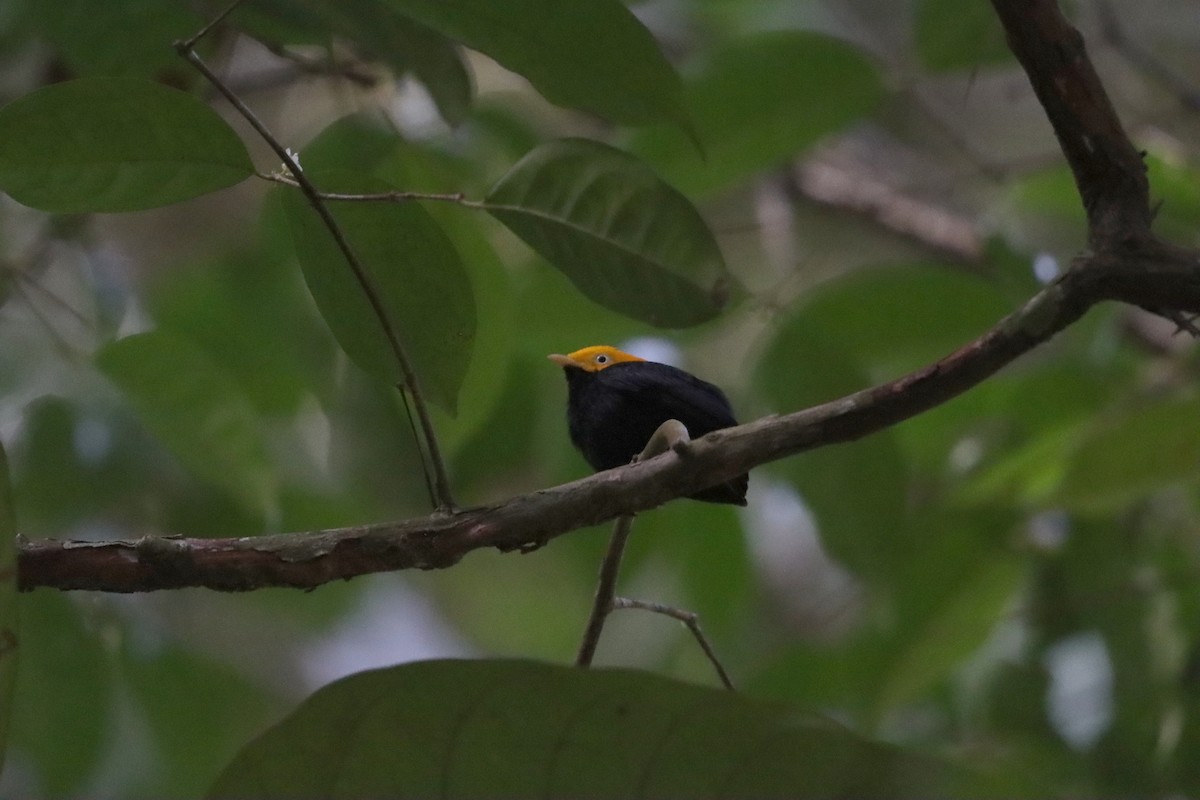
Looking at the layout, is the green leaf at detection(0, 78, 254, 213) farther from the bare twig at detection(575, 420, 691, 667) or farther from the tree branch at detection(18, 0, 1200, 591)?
the bare twig at detection(575, 420, 691, 667)

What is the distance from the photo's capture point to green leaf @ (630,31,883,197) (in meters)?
1.88

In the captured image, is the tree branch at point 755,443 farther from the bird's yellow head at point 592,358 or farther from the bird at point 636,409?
the bird's yellow head at point 592,358

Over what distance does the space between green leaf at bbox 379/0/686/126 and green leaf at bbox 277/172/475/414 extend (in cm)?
17

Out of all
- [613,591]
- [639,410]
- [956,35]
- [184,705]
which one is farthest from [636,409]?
[184,705]

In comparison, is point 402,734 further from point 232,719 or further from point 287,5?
point 232,719

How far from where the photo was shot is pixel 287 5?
55.1 inches

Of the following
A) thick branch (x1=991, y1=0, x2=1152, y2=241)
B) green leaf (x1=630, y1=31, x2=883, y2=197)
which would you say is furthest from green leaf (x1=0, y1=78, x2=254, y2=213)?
green leaf (x1=630, y1=31, x2=883, y2=197)

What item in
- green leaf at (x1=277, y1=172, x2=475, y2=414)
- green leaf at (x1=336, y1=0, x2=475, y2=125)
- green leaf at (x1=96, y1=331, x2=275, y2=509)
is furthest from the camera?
green leaf at (x1=96, y1=331, x2=275, y2=509)

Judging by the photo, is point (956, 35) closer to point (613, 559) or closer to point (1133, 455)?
point (1133, 455)

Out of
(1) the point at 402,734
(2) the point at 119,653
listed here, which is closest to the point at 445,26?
(1) the point at 402,734

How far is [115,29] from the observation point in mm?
1438

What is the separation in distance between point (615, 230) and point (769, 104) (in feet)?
2.59

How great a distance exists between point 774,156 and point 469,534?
1.06m

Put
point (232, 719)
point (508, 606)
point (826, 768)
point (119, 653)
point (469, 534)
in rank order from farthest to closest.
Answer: point (508, 606)
point (232, 719)
point (119, 653)
point (469, 534)
point (826, 768)
